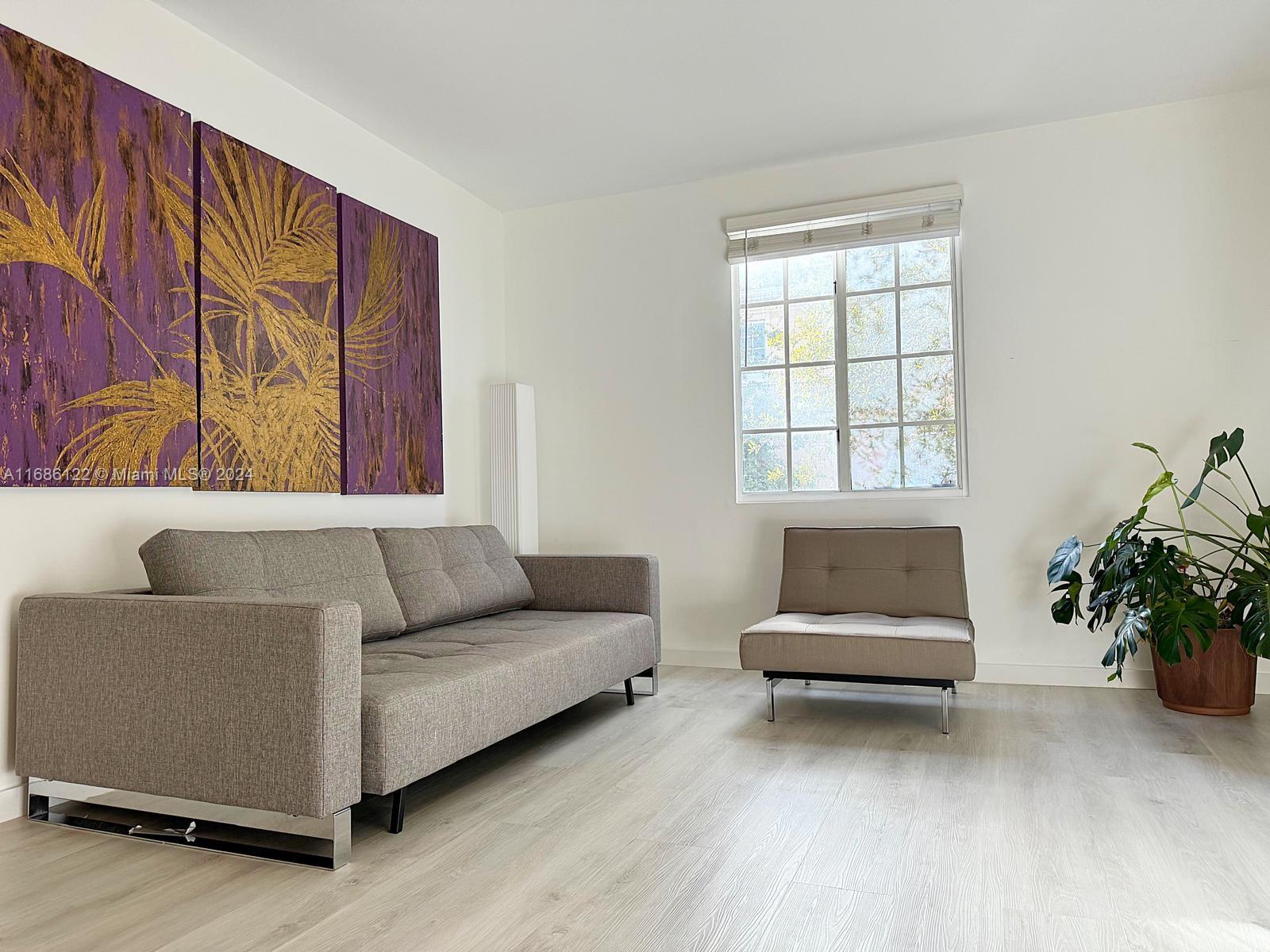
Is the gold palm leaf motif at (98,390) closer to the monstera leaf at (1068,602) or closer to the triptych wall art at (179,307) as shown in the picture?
the triptych wall art at (179,307)

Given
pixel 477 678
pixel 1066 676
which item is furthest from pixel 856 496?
pixel 477 678

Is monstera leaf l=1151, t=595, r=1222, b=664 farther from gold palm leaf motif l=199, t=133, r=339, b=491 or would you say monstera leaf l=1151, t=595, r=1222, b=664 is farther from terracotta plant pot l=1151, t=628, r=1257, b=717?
gold palm leaf motif l=199, t=133, r=339, b=491

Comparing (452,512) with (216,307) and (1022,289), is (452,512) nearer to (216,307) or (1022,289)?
(216,307)

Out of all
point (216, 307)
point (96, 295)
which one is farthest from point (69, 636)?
point (216, 307)

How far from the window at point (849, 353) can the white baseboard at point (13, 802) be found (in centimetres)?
332

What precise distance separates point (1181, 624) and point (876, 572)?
1192 millimetres

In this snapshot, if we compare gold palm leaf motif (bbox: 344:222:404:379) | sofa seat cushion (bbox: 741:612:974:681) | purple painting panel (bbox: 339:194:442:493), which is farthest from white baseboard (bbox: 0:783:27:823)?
sofa seat cushion (bbox: 741:612:974:681)

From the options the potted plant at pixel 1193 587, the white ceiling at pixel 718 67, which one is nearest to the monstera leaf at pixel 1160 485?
the potted plant at pixel 1193 587

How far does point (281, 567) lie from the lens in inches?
114

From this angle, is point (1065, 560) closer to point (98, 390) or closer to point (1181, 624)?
point (1181, 624)

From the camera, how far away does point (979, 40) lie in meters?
3.48

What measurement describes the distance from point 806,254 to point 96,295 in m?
3.31

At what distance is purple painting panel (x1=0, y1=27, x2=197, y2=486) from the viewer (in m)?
2.53

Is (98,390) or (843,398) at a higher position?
(843,398)
